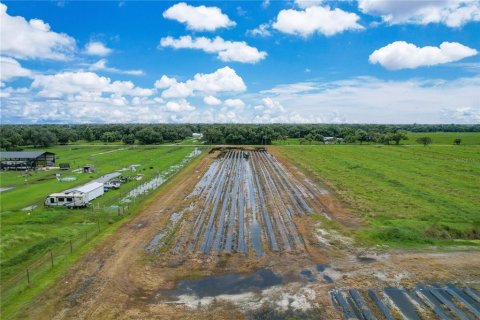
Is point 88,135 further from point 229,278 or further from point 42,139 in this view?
point 229,278

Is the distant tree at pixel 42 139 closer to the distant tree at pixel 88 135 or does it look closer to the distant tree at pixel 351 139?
→ the distant tree at pixel 88 135

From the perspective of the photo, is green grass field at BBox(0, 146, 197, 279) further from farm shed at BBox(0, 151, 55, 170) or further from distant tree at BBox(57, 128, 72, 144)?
distant tree at BBox(57, 128, 72, 144)

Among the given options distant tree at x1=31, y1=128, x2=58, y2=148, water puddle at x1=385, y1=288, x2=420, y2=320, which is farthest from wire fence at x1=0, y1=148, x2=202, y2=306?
distant tree at x1=31, y1=128, x2=58, y2=148

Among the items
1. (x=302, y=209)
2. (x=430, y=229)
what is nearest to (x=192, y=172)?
(x=302, y=209)

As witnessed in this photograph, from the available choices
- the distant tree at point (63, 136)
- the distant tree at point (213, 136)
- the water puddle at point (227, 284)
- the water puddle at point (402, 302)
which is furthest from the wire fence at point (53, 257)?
the distant tree at point (63, 136)

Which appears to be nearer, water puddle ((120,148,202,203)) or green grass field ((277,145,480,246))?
green grass field ((277,145,480,246))
